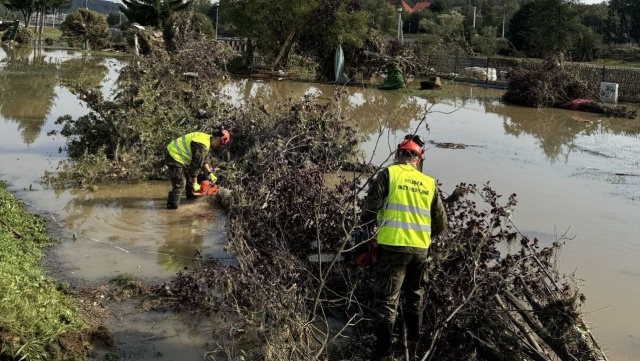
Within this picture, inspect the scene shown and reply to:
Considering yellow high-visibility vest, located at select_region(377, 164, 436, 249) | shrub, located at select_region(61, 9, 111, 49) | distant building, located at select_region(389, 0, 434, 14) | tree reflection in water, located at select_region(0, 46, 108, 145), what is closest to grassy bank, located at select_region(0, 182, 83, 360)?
yellow high-visibility vest, located at select_region(377, 164, 436, 249)

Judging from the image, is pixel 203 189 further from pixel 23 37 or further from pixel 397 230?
pixel 23 37

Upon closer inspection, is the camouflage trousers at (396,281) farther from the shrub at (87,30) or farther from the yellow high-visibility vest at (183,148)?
the shrub at (87,30)

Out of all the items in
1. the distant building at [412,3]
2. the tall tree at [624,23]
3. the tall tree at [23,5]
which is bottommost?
the tall tree at [624,23]

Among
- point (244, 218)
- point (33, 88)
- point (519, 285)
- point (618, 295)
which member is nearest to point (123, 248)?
point (244, 218)

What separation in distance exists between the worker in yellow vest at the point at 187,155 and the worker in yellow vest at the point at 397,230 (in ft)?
13.4

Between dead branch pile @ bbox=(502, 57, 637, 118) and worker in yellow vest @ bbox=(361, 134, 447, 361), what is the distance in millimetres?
21583

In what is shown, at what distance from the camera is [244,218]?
6500mm

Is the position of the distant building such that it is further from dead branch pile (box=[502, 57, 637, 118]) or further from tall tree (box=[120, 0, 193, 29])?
dead branch pile (box=[502, 57, 637, 118])

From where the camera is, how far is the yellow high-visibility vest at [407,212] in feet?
16.1

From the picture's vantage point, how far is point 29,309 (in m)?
4.82

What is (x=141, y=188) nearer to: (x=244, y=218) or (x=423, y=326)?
(x=244, y=218)

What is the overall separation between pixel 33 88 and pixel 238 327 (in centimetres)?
1929

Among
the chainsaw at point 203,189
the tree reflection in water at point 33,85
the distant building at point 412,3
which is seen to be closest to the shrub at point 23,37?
the tree reflection in water at point 33,85

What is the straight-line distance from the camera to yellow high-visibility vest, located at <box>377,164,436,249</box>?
489 centimetres
